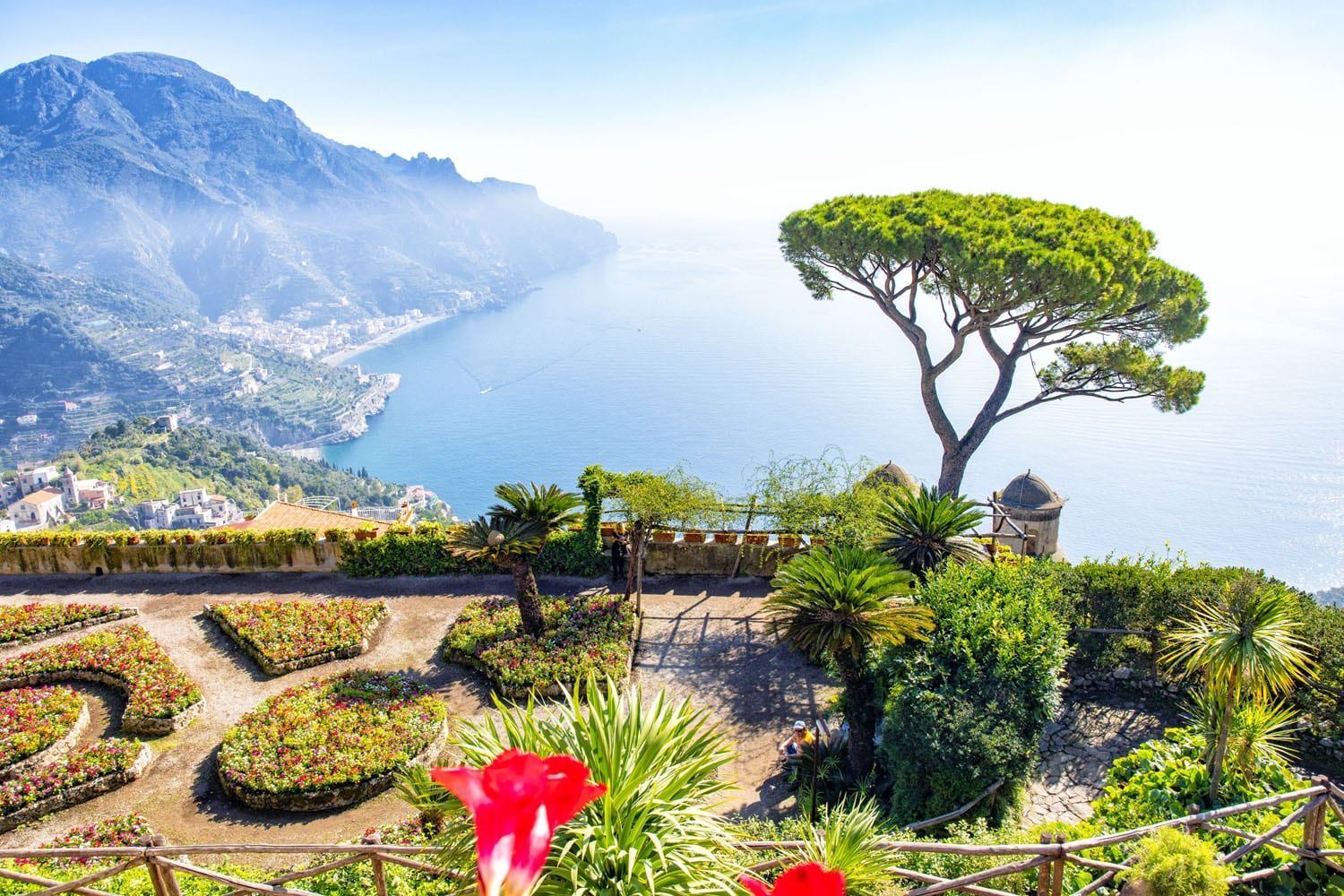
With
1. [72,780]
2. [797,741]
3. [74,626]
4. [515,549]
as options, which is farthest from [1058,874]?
[74,626]

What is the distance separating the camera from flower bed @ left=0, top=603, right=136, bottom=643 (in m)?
14.0

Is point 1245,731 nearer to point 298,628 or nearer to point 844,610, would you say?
point 844,610

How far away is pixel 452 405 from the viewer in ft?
475

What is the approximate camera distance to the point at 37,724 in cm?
1105

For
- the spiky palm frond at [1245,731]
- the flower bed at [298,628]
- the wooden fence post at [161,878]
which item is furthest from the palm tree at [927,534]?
the wooden fence post at [161,878]

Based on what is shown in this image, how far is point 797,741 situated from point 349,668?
24.2 ft

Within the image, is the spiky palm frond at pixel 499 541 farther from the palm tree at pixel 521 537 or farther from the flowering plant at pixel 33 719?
the flowering plant at pixel 33 719

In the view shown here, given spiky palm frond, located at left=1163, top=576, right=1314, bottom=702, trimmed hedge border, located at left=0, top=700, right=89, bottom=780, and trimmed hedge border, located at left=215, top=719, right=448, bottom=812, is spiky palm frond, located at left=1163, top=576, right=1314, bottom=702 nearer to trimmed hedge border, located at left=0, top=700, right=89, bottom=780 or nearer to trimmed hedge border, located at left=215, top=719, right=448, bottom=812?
trimmed hedge border, located at left=215, top=719, right=448, bottom=812

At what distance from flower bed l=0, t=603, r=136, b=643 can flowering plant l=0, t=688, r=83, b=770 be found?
6.81ft

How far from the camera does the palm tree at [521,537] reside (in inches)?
513

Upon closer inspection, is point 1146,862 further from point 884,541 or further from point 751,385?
point 751,385

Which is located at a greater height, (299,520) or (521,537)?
(521,537)

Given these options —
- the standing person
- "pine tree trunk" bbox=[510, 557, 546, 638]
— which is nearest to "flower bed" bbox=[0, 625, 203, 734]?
"pine tree trunk" bbox=[510, 557, 546, 638]

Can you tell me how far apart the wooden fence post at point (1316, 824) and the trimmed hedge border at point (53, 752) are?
1356 centimetres
